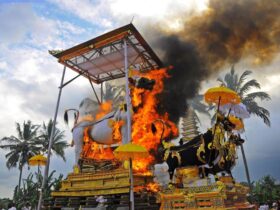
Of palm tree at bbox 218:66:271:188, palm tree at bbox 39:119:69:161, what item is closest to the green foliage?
palm tree at bbox 218:66:271:188

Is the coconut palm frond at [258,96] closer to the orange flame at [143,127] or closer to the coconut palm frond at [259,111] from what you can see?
the coconut palm frond at [259,111]

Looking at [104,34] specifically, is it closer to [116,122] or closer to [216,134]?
[116,122]

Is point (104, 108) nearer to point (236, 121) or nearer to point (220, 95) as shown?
point (236, 121)

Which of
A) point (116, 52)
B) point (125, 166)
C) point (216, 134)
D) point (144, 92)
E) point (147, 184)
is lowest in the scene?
point (147, 184)

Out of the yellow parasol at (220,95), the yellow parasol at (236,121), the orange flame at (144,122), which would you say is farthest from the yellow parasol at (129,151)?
the yellow parasol at (236,121)

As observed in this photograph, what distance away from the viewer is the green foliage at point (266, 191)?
21.4 meters

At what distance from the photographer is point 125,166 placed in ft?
43.8

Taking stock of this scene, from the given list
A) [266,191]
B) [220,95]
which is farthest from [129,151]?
[266,191]

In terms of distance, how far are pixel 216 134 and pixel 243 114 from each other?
274cm

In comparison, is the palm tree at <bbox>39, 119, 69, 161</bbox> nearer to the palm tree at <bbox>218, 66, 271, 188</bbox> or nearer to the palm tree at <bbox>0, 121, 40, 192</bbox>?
the palm tree at <bbox>0, 121, 40, 192</bbox>

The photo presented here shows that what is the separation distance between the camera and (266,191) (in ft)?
74.1

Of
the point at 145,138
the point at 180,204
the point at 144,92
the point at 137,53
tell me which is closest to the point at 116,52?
the point at 137,53

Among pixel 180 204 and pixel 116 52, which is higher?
pixel 116 52

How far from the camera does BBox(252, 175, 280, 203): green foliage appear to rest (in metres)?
21.4
